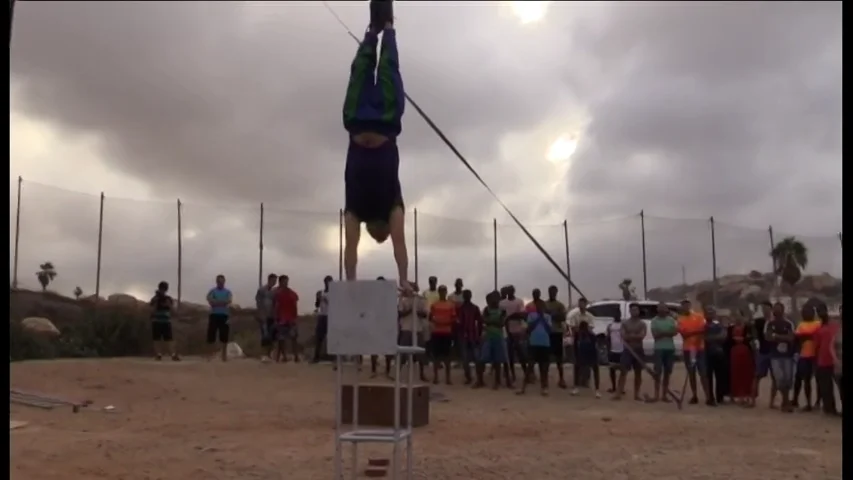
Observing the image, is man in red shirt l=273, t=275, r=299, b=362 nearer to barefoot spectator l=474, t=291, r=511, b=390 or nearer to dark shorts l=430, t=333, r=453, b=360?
dark shorts l=430, t=333, r=453, b=360

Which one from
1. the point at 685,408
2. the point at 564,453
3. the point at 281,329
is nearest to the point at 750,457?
the point at 564,453

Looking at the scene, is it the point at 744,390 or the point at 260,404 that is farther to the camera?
the point at 744,390

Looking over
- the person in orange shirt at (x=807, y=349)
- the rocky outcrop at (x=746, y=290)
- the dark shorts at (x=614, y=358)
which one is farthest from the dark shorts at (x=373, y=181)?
the rocky outcrop at (x=746, y=290)

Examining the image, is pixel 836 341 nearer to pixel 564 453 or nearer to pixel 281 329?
pixel 564 453

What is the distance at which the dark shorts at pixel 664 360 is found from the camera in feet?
41.4

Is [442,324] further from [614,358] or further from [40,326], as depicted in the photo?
[40,326]

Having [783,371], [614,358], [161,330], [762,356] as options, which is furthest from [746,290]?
[161,330]

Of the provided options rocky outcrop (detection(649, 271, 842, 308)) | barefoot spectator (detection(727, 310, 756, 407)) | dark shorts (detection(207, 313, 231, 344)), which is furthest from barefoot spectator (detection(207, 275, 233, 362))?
rocky outcrop (detection(649, 271, 842, 308))

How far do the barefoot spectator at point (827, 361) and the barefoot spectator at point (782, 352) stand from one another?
0.47m

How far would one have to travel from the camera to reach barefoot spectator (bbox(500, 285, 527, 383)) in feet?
43.8

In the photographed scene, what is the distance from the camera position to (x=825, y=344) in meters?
11.7

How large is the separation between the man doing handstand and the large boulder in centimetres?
1370

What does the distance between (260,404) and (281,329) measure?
3.85 metres

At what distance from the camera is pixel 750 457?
27.4 ft
